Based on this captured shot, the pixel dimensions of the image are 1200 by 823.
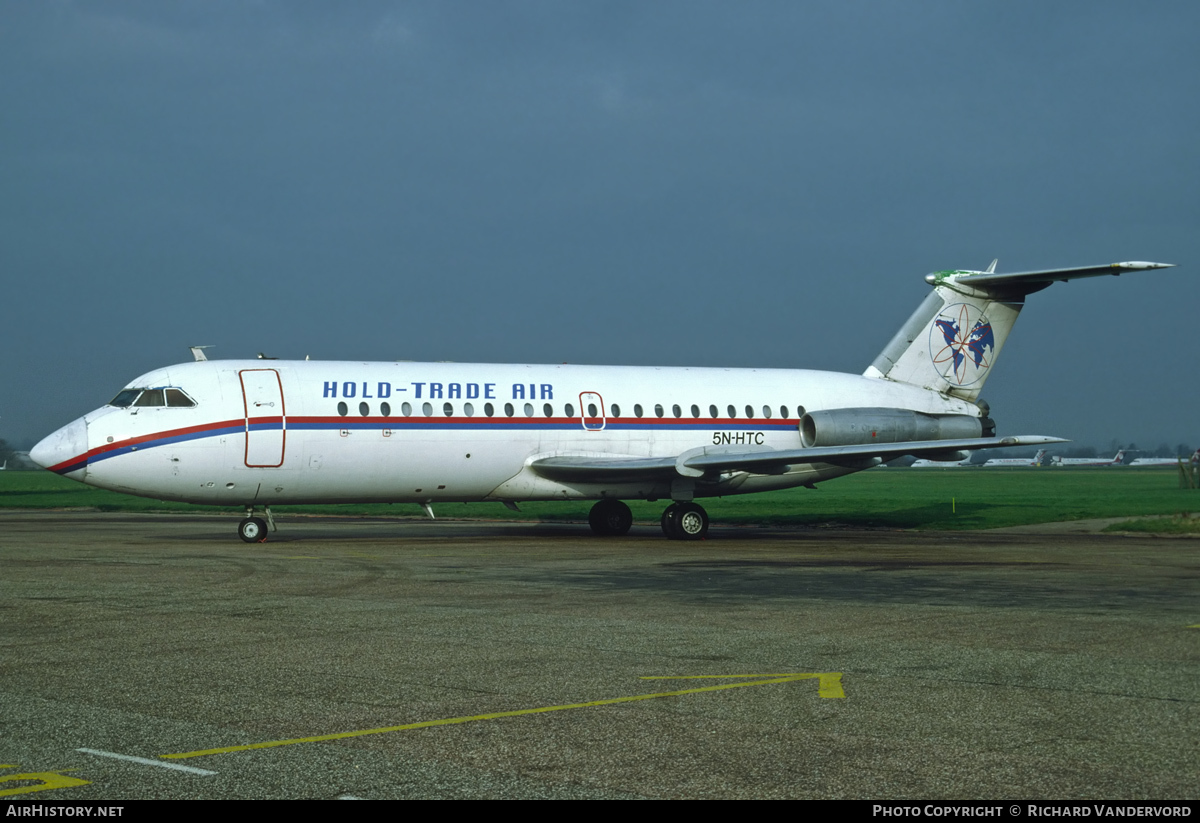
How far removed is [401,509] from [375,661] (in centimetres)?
3580

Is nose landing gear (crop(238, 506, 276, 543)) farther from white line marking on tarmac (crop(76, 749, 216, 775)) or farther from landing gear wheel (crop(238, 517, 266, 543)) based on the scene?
white line marking on tarmac (crop(76, 749, 216, 775))

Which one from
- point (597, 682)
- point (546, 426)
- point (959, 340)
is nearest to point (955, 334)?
point (959, 340)

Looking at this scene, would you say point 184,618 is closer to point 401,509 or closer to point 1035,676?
point 1035,676

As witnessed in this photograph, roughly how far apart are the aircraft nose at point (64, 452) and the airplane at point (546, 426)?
1.1 inches

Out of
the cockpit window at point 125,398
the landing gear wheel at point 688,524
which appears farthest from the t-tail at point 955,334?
the cockpit window at point 125,398

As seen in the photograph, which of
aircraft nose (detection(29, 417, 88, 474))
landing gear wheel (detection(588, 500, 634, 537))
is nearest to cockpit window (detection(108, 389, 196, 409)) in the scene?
aircraft nose (detection(29, 417, 88, 474))

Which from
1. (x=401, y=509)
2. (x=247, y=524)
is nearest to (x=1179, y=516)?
(x=247, y=524)

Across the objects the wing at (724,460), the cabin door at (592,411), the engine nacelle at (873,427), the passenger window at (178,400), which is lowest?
the wing at (724,460)

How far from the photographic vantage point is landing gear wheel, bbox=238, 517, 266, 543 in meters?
24.6

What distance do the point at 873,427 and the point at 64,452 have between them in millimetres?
18386

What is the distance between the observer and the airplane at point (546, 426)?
955 inches

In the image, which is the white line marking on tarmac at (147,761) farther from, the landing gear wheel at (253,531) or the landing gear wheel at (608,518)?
the landing gear wheel at (608,518)

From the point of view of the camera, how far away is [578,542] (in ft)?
85.9

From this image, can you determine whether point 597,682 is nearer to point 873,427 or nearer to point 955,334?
point 873,427
